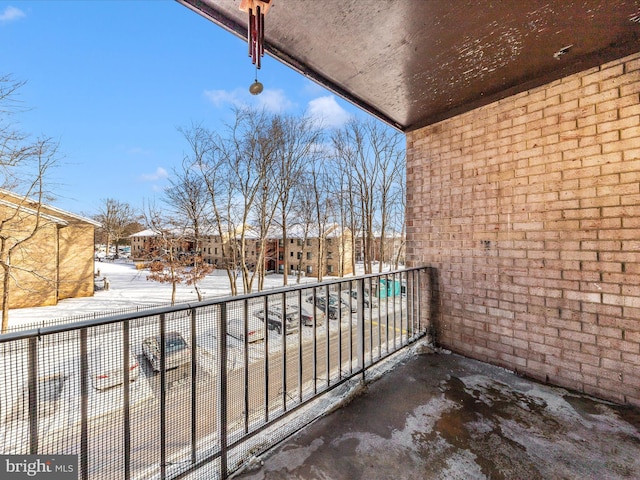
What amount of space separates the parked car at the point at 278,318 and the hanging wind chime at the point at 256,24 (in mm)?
1629

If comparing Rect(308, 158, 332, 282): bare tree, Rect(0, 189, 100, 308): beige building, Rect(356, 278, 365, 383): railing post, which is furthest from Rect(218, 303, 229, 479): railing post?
Rect(308, 158, 332, 282): bare tree

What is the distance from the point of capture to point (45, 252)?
12.6m

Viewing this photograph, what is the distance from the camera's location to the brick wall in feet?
6.44

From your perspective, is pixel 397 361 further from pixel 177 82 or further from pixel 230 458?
pixel 177 82

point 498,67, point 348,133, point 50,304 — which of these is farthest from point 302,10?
point 50,304

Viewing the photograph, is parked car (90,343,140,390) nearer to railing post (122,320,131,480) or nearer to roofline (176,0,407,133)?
railing post (122,320,131,480)

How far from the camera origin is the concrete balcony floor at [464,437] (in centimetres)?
137

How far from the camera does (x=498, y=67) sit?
7.07ft

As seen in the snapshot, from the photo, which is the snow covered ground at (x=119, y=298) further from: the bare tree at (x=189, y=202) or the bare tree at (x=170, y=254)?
the bare tree at (x=189, y=202)

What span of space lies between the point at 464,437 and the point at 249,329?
1.49 metres

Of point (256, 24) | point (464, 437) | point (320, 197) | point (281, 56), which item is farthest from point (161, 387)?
point (320, 197)

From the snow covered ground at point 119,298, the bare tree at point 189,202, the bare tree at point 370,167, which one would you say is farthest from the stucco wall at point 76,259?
the bare tree at point 370,167

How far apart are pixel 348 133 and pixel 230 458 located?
634 inches

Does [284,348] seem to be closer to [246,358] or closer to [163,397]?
[246,358]
